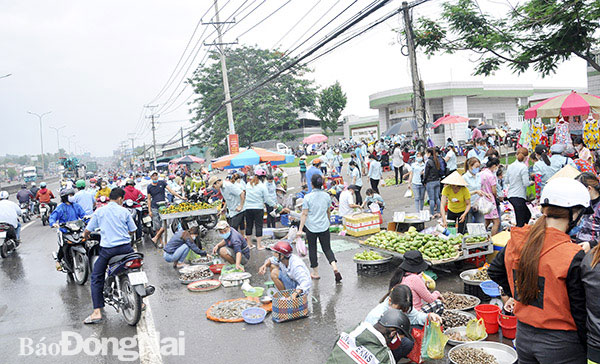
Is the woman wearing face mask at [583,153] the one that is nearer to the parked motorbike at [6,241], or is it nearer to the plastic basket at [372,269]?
the plastic basket at [372,269]

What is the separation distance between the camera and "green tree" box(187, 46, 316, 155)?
43.7m

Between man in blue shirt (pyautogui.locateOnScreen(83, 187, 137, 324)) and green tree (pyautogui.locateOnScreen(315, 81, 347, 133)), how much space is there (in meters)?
48.5

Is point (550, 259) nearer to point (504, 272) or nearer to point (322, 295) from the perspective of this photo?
point (504, 272)

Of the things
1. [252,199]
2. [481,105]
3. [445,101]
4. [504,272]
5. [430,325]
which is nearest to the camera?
[504,272]

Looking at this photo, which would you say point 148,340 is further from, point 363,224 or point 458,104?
point 458,104

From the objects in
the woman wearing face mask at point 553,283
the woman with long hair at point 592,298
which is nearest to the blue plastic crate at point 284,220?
the woman wearing face mask at point 553,283

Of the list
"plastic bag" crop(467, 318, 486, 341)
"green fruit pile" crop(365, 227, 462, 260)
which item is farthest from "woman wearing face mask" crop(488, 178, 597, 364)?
"green fruit pile" crop(365, 227, 462, 260)

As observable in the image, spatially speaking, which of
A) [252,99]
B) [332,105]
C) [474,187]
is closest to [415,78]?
[474,187]

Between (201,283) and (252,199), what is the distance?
3129 mm

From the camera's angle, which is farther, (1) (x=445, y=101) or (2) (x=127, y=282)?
(1) (x=445, y=101)

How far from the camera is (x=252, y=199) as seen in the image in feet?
36.6

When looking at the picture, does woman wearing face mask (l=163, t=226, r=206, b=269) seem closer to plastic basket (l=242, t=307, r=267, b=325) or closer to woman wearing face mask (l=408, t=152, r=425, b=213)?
plastic basket (l=242, t=307, r=267, b=325)

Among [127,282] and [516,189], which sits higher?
[516,189]

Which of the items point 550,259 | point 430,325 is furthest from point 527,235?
point 430,325
